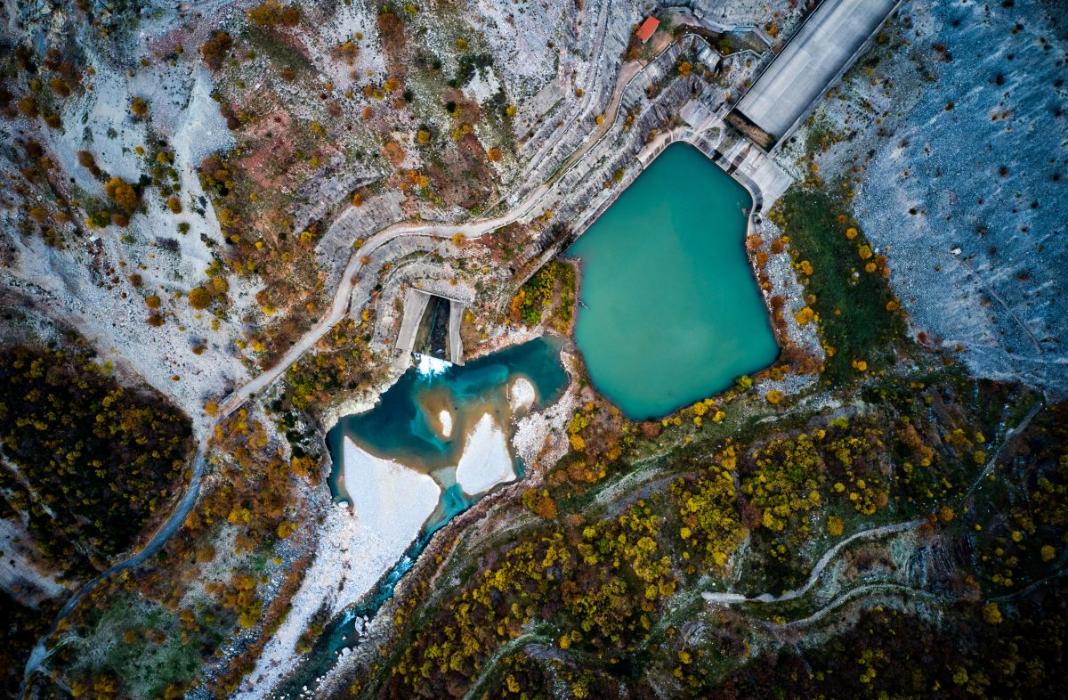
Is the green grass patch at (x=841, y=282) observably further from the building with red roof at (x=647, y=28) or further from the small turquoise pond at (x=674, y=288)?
the building with red roof at (x=647, y=28)

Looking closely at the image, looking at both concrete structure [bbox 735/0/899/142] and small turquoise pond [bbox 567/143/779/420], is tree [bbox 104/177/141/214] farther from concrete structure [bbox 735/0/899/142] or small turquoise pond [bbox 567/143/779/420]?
concrete structure [bbox 735/0/899/142]

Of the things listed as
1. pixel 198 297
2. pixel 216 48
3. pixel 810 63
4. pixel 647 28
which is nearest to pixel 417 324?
pixel 198 297

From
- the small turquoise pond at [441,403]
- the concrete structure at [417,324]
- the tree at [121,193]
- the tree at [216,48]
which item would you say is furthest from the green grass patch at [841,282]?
the tree at [121,193]

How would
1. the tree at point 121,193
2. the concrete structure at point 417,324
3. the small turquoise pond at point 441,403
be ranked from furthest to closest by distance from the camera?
the small turquoise pond at point 441,403, the concrete structure at point 417,324, the tree at point 121,193

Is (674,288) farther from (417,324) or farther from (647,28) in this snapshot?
(417,324)

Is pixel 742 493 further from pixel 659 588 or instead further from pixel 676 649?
pixel 676 649

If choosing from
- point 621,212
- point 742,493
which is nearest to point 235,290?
point 621,212
